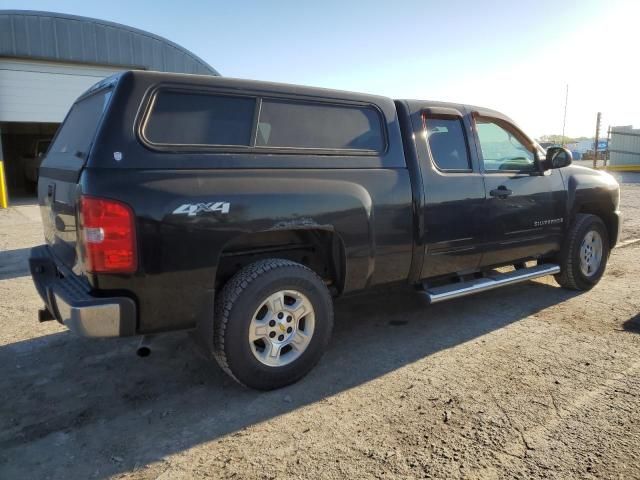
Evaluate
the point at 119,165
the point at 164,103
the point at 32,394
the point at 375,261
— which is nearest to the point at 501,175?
the point at 375,261

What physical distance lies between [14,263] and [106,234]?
207 inches

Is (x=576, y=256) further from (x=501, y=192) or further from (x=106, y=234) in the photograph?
(x=106, y=234)

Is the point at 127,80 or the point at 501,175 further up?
the point at 127,80

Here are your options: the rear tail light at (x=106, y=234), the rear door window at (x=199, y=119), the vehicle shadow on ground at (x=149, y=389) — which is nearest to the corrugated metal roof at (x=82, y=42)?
the vehicle shadow on ground at (x=149, y=389)

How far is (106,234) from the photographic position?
2.47 metres

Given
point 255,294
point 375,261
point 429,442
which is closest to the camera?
point 429,442

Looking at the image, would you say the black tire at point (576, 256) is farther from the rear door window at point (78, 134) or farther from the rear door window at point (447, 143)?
the rear door window at point (78, 134)

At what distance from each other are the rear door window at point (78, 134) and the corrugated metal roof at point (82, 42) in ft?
44.0

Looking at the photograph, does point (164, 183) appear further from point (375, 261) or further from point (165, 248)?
point (375, 261)

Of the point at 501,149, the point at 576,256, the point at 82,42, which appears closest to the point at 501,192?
the point at 501,149

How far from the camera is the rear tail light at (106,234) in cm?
245

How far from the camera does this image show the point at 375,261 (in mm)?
3488

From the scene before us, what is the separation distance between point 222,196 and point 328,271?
116 centimetres

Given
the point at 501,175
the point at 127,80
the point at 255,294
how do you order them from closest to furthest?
the point at 127,80
the point at 255,294
the point at 501,175
